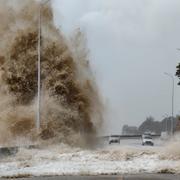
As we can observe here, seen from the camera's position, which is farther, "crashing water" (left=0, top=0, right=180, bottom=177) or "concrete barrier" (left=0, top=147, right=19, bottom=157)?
"crashing water" (left=0, top=0, right=180, bottom=177)

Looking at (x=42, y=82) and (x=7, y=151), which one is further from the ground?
(x=42, y=82)

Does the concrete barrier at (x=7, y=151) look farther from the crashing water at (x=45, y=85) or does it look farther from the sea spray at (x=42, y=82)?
the sea spray at (x=42, y=82)

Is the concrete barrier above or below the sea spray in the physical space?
below

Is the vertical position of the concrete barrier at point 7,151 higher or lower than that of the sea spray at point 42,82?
lower

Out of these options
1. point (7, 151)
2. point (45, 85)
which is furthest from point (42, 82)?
point (7, 151)

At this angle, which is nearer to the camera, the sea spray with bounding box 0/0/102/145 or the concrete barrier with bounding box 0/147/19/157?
the concrete barrier with bounding box 0/147/19/157

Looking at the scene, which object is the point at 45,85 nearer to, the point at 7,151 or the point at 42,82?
the point at 42,82

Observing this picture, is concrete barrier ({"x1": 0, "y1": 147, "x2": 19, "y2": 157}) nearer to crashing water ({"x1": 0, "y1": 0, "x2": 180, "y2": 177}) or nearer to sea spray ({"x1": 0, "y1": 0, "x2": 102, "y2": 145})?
crashing water ({"x1": 0, "y1": 0, "x2": 180, "y2": 177})

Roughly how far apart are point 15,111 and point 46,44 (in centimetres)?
570

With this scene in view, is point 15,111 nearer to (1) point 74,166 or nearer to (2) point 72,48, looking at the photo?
(2) point 72,48

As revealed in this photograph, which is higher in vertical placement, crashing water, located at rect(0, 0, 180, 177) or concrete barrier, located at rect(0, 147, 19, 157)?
crashing water, located at rect(0, 0, 180, 177)

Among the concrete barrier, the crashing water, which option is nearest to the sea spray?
the crashing water

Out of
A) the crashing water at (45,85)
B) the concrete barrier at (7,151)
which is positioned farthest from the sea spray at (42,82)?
the concrete barrier at (7,151)

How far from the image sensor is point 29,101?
1587 inches
